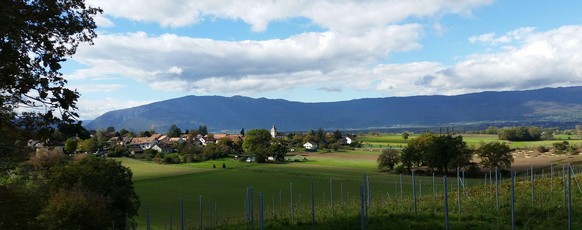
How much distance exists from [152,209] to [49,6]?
1483 inches

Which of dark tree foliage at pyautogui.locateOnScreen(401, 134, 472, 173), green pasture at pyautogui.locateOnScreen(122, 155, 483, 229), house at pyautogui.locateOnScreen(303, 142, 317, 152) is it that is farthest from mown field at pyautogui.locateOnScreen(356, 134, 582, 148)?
green pasture at pyautogui.locateOnScreen(122, 155, 483, 229)

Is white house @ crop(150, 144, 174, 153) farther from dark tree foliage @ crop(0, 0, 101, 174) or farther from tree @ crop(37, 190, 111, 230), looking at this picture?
dark tree foliage @ crop(0, 0, 101, 174)

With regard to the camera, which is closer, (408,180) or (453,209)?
(453,209)

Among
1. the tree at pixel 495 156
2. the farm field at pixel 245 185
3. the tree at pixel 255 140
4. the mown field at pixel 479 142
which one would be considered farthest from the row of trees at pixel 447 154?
the tree at pixel 255 140

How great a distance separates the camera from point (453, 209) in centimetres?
1856

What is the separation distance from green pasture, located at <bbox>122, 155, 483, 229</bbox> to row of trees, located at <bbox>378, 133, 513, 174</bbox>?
317 cm

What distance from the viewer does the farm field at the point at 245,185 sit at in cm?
4084

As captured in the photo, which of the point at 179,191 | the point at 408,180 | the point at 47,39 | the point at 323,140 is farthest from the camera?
the point at 323,140

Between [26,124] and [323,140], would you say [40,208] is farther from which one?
[323,140]

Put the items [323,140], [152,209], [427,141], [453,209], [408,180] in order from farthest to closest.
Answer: [323,140]
[427,141]
[408,180]
[152,209]
[453,209]

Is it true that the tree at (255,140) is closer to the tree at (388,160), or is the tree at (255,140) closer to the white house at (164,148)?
the white house at (164,148)

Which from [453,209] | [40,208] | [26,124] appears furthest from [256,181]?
[26,124]

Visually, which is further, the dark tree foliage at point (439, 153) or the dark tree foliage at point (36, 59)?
the dark tree foliage at point (439, 153)

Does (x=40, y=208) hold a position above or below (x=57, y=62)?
below
